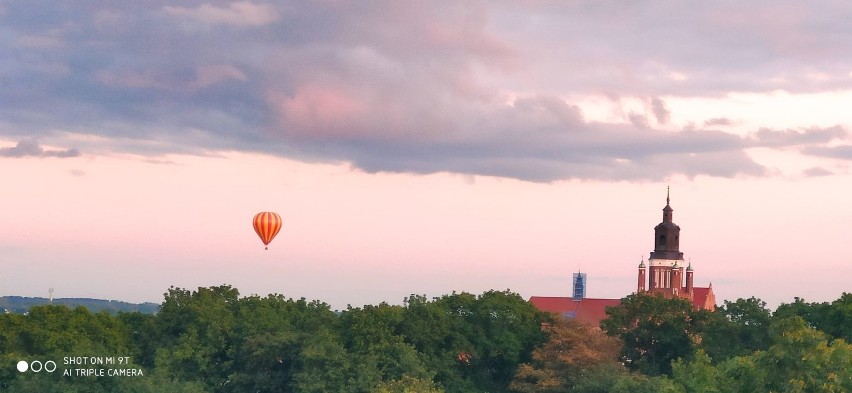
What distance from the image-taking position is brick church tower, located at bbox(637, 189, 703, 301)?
149 meters

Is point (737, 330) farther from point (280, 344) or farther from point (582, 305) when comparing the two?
point (582, 305)

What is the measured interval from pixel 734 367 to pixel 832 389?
7056 mm

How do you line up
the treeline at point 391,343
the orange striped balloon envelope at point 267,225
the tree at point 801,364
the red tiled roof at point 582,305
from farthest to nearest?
the red tiled roof at point 582,305
the orange striped balloon envelope at point 267,225
the treeline at point 391,343
the tree at point 801,364

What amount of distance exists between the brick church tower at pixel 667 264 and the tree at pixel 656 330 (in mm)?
77042

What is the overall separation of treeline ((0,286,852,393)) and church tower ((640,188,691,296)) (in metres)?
75.8

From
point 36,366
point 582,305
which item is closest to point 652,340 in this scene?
point 36,366

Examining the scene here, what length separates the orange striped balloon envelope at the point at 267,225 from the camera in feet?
250

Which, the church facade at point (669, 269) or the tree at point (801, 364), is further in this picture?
the church facade at point (669, 269)

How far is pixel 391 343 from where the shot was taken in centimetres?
6669

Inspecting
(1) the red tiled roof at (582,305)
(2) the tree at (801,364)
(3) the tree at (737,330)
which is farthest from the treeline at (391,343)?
(1) the red tiled roof at (582,305)

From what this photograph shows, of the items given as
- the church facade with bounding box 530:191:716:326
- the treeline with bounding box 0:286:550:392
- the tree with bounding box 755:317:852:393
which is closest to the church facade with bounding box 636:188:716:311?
the church facade with bounding box 530:191:716:326

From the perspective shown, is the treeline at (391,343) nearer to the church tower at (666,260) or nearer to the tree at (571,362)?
the tree at (571,362)

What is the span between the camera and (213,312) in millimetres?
70750

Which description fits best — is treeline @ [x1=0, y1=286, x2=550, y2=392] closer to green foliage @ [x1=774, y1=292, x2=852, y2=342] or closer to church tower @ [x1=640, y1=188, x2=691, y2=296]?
green foliage @ [x1=774, y1=292, x2=852, y2=342]
